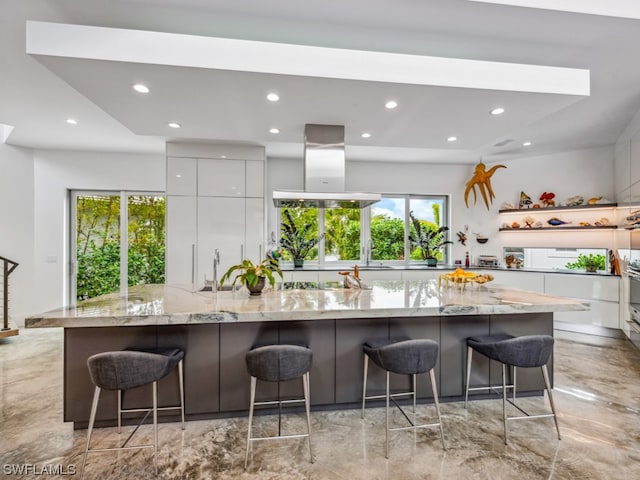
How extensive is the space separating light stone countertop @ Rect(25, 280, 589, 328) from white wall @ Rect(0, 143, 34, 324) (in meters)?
3.57

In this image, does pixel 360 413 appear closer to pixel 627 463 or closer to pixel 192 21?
pixel 627 463

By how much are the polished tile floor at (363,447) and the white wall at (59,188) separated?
2.84 m

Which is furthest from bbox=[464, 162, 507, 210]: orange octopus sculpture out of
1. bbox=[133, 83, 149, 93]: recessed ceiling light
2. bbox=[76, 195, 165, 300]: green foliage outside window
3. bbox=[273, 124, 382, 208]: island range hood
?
bbox=[76, 195, 165, 300]: green foliage outside window

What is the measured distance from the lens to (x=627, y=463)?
5.96 ft

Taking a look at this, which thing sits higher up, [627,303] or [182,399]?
[627,303]

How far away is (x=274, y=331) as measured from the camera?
225 centimetres

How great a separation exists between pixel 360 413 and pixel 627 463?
1616 mm

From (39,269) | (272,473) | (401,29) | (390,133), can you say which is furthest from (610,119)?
(39,269)

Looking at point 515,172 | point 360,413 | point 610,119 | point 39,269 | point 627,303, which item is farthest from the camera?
point 515,172

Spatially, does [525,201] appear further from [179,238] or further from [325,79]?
→ [179,238]

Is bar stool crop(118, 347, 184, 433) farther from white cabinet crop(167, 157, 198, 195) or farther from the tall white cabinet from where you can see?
white cabinet crop(167, 157, 198, 195)

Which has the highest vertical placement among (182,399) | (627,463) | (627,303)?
(627,303)

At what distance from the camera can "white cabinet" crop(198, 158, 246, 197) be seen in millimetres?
4473

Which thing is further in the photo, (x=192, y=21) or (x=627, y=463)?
(x=192, y=21)
